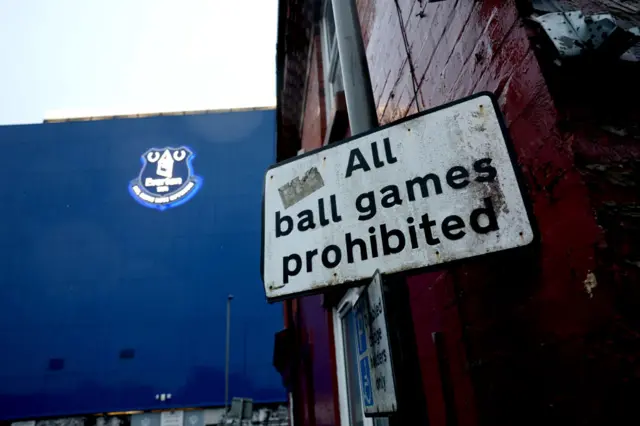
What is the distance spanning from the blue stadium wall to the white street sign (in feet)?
68.7

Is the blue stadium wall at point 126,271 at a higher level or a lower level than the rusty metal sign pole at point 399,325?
higher

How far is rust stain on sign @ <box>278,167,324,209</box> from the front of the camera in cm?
187

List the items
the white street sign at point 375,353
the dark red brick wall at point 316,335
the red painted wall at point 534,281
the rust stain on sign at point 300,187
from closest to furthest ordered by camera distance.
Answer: the white street sign at point 375,353 < the red painted wall at point 534,281 < the rust stain on sign at point 300,187 < the dark red brick wall at point 316,335

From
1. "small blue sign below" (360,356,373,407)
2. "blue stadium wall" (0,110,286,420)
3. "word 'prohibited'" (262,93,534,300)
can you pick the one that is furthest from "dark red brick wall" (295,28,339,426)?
"blue stadium wall" (0,110,286,420)

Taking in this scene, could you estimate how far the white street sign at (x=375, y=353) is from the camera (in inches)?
51.7

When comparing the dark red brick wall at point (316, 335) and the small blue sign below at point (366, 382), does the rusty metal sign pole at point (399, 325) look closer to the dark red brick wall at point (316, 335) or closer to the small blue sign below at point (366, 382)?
the small blue sign below at point (366, 382)

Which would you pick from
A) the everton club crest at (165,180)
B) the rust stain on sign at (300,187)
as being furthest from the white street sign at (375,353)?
the everton club crest at (165,180)

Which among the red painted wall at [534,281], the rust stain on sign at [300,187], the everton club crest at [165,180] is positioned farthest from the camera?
the everton club crest at [165,180]

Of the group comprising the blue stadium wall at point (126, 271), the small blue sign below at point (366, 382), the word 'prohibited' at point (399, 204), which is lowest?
the small blue sign below at point (366, 382)

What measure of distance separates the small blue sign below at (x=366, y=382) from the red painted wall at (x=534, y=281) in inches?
20.6

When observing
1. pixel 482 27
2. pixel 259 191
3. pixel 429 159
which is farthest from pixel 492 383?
pixel 259 191

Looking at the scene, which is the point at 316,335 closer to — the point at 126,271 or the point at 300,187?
the point at 300,187

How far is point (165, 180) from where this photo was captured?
2534 cm

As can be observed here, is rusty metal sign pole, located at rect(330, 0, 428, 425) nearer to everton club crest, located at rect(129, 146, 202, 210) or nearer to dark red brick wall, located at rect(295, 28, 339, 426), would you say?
dark red brick wall, located at rect(295, 28, 339, 426)
